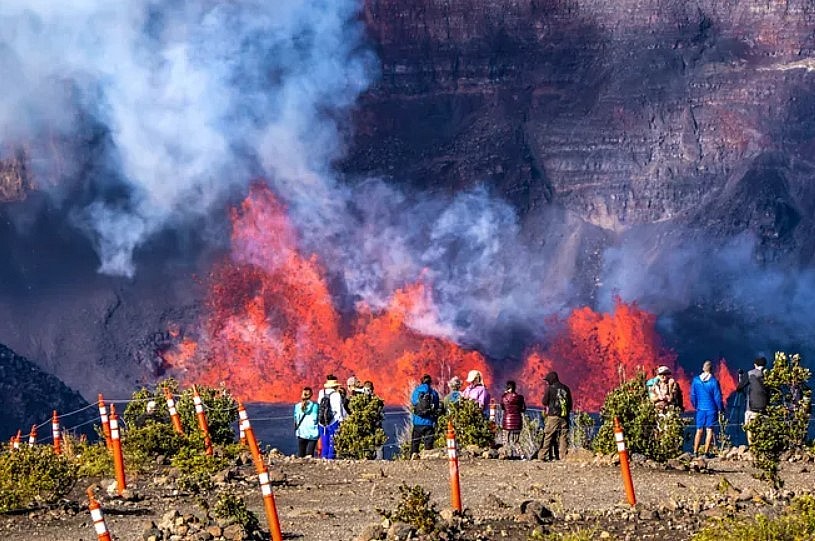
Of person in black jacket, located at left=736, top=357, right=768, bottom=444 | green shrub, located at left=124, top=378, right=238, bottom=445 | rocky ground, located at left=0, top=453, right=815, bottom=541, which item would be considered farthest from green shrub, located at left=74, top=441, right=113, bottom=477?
person in black jacket, located at left=736, top=357, right=768, bottom=444

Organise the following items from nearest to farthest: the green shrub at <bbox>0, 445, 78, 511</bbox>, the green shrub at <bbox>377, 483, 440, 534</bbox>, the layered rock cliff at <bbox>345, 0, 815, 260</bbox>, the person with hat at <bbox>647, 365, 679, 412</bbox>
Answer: the green shrub at <bbox>377, 483, 440, 534</bbox>, the green shrub at <bbox>0, 445, 78, 511</bbox>, the person with hat at <bbox>647, 365, 679, 412</bbox>, the layered rock cliff at <bbox>345, 0, 815, 260</bbox>

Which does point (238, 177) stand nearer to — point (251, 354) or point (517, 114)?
point (251, 354)

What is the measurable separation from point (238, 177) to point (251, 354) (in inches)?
519

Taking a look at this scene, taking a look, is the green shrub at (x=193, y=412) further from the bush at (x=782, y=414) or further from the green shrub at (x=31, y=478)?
the bush at (x=782, y=414)

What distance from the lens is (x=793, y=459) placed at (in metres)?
34.0

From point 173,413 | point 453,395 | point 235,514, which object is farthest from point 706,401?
point 235,514

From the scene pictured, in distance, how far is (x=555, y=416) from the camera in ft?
107

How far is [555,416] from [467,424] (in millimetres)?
2431

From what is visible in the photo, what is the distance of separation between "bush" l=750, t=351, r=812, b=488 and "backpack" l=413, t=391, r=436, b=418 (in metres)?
6.45

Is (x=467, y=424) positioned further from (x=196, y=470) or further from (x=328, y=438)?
(x=196, y=470)

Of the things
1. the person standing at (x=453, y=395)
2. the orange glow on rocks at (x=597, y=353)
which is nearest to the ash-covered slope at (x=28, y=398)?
the orange glow on rocks at (x=597, y=353)

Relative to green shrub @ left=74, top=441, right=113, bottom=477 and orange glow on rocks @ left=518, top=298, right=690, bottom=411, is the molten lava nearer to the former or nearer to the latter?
orange glow on rocks @ left=518, top=298, right=690, bottom=411

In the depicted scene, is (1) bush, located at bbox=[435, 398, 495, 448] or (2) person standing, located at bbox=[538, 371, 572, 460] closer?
(2) person standing, located at bbox=[538, 371, 572, 460]

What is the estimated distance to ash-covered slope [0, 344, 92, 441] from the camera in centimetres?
7831
